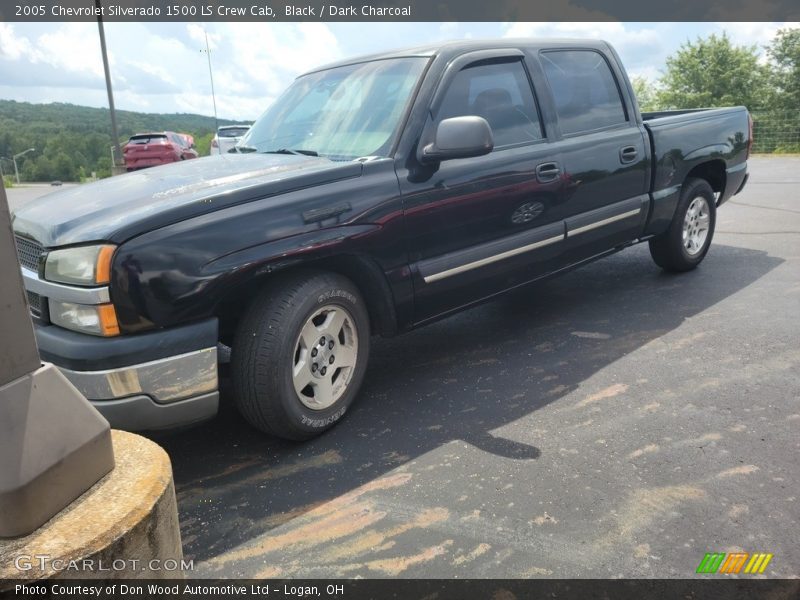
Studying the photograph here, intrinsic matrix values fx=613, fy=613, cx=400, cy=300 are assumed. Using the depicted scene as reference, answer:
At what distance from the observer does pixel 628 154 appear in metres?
4.50

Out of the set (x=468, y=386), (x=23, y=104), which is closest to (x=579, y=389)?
(x=468, y=386)

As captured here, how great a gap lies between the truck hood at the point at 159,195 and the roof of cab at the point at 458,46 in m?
0.96

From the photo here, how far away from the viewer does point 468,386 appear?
3.51m

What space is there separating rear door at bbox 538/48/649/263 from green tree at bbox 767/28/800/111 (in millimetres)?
46433

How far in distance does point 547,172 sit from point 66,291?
109 inches

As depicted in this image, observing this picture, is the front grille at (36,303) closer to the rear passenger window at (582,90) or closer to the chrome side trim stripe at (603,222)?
the chrome side trim stripe at (603,222)

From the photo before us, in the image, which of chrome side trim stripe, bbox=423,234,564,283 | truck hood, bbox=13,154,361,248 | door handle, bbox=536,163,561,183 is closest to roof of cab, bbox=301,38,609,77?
door handle, bbox=536,163,561,183

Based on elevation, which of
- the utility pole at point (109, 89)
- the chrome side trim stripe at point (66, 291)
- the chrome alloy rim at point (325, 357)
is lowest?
the chrome alloy rim at point (325, 357)

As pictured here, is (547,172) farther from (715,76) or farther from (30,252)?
(715,76)

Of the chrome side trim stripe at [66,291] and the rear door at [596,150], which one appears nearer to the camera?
the chrome side trim stripe at [66,291]

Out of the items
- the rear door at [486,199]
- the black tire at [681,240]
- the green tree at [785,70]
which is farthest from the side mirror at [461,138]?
the green tree at [785,70]

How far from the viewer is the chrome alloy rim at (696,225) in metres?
5.30

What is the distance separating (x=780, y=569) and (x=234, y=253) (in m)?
2.27

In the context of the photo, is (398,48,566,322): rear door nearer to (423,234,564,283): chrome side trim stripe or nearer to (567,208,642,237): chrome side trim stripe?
(423,234,564,283): chrome side trim stripe
